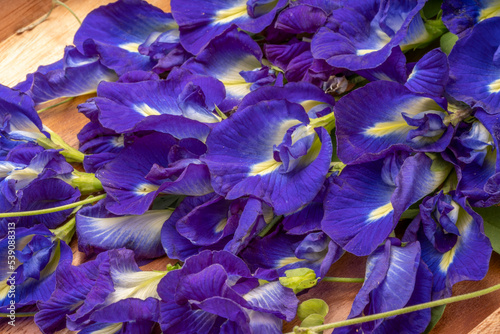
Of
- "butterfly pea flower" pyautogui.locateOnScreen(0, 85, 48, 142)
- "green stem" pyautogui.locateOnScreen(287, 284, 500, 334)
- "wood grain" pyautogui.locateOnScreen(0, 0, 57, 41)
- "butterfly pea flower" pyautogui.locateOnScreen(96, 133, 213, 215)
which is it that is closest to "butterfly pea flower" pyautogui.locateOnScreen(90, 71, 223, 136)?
"butterfly pea flower" pyautogui.locateOnScreen(96, 133, 213, 215)

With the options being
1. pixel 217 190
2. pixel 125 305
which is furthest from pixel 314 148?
pixel 125 305

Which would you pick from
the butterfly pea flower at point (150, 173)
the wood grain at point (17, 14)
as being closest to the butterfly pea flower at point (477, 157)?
the butterfly pea flower at point (150, 173)

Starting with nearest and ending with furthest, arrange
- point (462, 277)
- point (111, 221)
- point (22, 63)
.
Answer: point (462, 277) < point (111, 221) < point (22, 63)

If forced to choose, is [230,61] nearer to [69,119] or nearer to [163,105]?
[163,105]

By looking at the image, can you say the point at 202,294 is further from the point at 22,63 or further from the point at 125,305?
the point at 22,63

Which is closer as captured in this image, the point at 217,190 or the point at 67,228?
the point at 217,190

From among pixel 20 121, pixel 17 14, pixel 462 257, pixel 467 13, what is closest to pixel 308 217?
pixel 462 257
